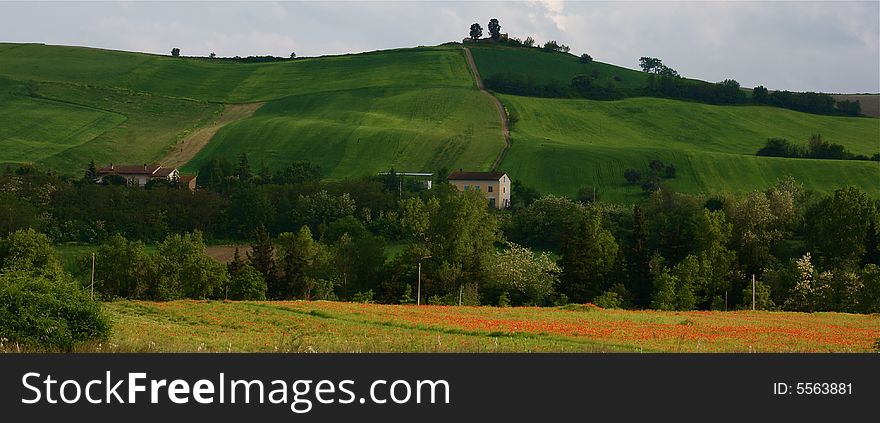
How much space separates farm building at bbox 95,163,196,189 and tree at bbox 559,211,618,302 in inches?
3478

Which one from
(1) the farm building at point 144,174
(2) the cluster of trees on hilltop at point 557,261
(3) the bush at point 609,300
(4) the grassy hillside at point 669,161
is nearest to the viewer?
Result: (3) the bush at point 609,300

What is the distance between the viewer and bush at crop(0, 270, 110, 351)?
28297 mm

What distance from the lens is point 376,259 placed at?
3844 inches

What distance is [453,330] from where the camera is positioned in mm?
43625

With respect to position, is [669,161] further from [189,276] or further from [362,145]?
[189,276]

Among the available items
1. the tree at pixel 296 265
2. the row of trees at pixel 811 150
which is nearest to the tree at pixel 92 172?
the tree at pixel 296 265

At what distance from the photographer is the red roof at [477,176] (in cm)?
16152

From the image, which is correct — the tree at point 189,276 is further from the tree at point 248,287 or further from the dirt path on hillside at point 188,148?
the dirt path on hillside at point 188,148

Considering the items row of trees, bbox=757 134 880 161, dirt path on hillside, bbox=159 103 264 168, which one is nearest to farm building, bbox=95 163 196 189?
dirt path on hillside, bbox=159 103 264 168

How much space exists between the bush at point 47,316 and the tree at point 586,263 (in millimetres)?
63634

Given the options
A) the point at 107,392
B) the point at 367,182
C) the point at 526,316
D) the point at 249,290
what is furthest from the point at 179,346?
the point at 367,182

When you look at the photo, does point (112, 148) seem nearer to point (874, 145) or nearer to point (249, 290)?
point (249, 290)

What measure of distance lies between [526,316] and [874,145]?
521 ft

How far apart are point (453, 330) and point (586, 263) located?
50.0 metres
